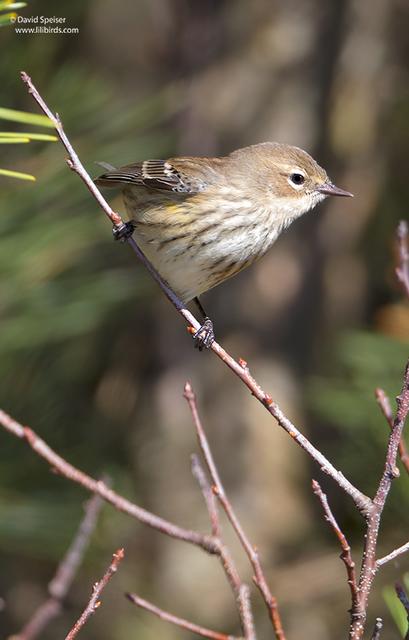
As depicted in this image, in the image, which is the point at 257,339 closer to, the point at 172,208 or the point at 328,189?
the point at 328,189

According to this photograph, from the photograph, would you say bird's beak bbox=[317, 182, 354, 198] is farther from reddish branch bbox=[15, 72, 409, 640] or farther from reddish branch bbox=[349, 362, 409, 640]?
reddish branch bbox=[349, 362, 409, 640]

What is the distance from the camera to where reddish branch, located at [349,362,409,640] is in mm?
1426


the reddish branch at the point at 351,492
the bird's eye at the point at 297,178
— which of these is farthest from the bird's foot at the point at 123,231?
the reddish branch at the point at 351,492

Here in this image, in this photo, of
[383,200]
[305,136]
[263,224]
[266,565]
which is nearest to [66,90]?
[263,224]

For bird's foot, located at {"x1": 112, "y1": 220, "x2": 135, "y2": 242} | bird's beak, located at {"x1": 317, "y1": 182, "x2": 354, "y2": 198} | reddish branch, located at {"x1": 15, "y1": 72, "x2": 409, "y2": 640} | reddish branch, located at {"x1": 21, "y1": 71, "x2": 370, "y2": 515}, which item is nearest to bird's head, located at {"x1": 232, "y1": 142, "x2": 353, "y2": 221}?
bird's beak, located at {"x1": 317, "y1": 182, "x2": 354, "y2": 198}

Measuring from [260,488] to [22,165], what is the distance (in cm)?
180

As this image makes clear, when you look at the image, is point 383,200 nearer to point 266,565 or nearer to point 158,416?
point 158,416

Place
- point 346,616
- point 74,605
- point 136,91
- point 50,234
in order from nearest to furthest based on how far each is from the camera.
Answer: point 50,234 → point 346,616 → point 74,605 → point 136,91

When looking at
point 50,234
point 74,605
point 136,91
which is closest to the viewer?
point 50,234

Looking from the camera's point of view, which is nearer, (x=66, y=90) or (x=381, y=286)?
(x=66, y=90)

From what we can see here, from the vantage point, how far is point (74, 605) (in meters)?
4.39

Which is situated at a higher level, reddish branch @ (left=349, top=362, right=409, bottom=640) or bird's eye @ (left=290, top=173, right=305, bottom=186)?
bird's eye @ (left=290, top=173, right=305, bottom=186)

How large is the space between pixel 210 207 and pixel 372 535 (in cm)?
170

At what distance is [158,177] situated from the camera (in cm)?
302
